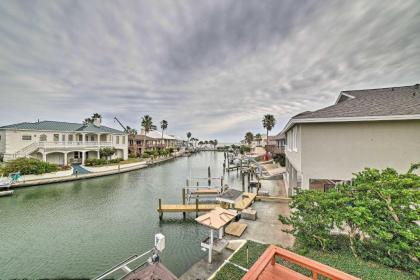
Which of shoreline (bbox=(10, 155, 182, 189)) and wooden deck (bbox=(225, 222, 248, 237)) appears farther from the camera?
shoreline (bbox=(10, 155, 182, 189))

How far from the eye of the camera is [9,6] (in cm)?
1155

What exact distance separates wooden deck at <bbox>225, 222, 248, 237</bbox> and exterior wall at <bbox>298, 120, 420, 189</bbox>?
430cm

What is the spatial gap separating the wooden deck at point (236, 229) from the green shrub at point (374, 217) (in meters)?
3.66

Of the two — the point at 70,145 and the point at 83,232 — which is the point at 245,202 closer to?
the point at 83,232

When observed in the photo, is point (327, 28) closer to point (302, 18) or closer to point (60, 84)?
point (302, 18)

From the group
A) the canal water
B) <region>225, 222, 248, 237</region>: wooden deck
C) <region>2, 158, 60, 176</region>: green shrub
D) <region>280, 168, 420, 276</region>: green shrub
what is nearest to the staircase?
<region>2, 158, 60, 176</region>: green shrub

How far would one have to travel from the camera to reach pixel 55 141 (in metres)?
31.7

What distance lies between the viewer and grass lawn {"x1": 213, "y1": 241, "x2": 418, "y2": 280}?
5219mm

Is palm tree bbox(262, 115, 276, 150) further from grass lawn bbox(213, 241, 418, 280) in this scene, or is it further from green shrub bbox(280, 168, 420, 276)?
grass lawn bbox(213, 241, 418, 280)

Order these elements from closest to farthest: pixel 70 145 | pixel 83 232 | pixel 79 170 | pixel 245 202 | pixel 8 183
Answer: pixel 83 232
pixel 245 202
pixel 8 183
pixel 79 170
pixel 70 145

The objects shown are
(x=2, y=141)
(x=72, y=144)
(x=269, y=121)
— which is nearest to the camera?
(x=2, y=141)

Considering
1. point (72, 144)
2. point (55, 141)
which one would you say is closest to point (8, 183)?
point (55, 141)

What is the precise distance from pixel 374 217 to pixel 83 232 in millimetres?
16091

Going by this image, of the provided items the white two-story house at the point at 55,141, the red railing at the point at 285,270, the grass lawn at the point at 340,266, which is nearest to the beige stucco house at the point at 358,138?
the grass lawn at the point at 340,266
